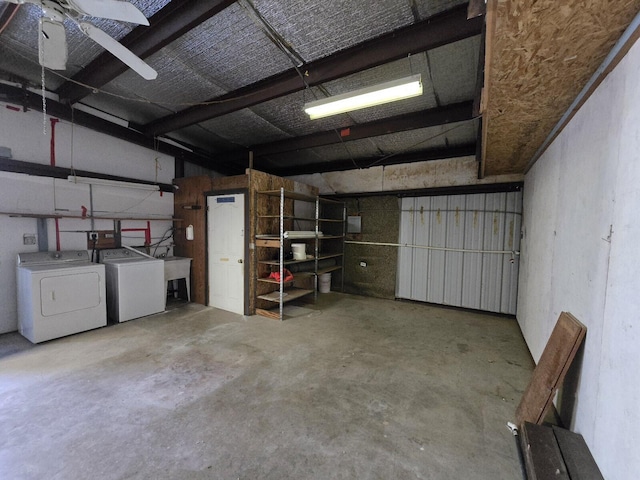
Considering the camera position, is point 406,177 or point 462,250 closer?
point 462,250

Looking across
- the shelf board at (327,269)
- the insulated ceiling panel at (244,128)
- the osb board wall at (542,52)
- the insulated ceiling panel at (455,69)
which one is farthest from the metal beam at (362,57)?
the shelf board at (327,269)

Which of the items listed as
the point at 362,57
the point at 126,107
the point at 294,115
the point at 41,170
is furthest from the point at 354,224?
the point at 41,170

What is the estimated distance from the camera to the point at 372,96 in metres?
2.36

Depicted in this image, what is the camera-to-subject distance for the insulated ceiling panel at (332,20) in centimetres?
189

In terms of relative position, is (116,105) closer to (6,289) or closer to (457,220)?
(6,289)

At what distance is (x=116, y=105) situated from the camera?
12.0ft

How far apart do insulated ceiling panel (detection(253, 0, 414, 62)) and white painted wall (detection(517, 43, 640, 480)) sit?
1.44 meters

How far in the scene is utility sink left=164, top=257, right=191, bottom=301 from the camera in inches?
170

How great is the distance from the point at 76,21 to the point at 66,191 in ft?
9.21

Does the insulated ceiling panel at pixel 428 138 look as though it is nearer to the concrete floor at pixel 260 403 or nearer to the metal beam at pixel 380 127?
the metal beam at pixel 380 127

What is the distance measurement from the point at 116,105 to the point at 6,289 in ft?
8.90

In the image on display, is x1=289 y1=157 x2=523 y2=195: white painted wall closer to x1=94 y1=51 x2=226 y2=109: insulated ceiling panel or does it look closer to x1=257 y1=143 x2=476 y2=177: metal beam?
x1=257 y1=143 x2=476 y2=177: metal beam

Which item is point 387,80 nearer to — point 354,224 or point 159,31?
point 159,31

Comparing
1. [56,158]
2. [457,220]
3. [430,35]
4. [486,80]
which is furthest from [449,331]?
[56,158]
